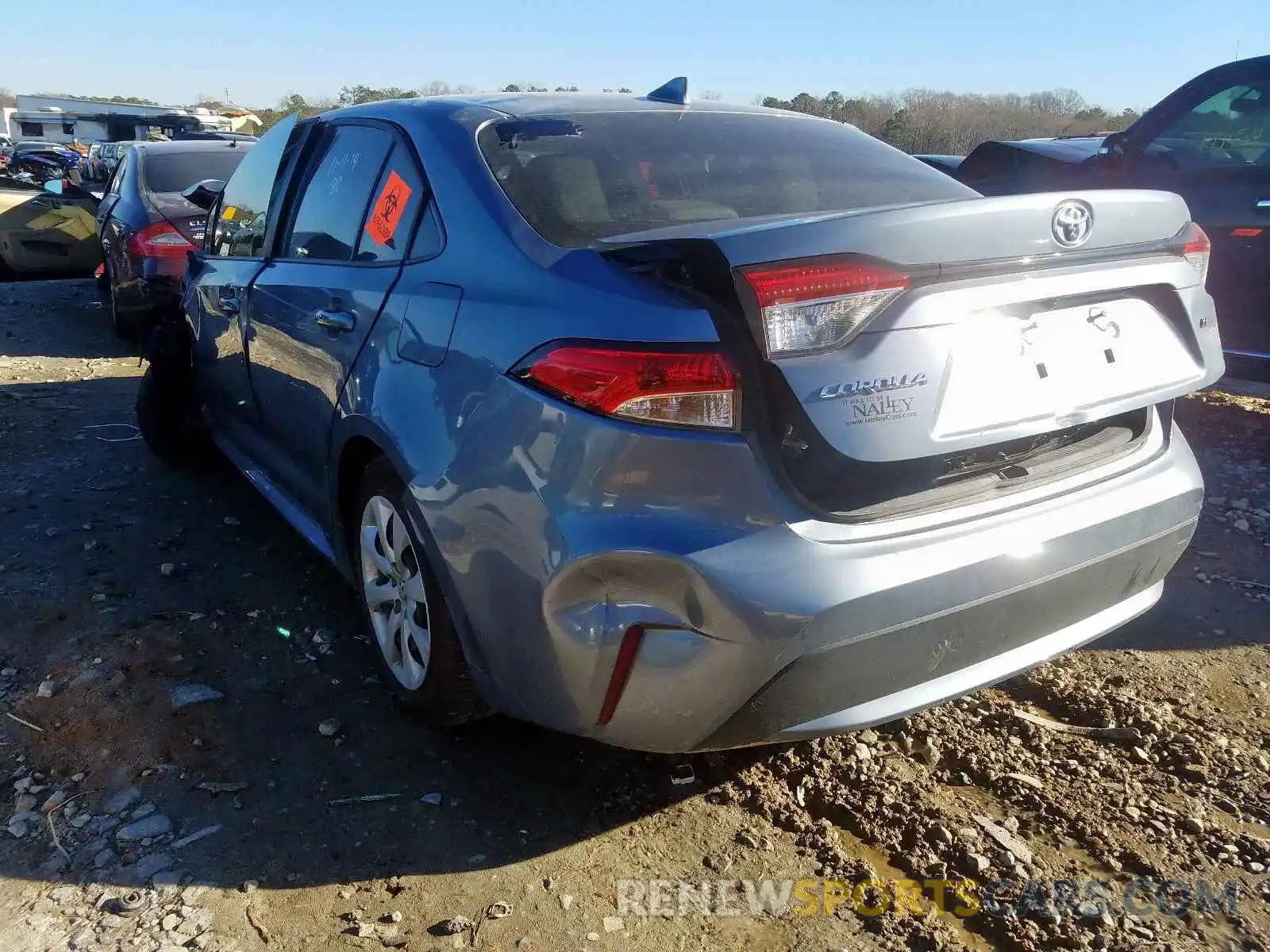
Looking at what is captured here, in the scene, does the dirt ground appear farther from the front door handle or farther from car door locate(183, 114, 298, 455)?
the front door handle

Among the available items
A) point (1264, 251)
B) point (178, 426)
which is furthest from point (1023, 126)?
point (178, 426)

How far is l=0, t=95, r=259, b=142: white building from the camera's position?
29906 millimetres

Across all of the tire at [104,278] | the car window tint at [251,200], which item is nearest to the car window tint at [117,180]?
the tire at [104,278]

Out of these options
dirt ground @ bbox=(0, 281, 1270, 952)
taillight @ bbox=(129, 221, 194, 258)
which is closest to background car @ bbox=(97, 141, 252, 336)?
taillight @ bbox=(129, 221, 194, 258)

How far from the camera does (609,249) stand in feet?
6.75

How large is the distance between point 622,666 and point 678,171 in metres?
1.40

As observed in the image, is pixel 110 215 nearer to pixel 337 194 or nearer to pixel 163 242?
pixel 163 242

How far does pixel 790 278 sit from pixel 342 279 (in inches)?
61.4

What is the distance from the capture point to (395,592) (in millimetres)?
2727

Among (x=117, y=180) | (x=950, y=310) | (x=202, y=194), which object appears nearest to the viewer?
(x=950, y=310)

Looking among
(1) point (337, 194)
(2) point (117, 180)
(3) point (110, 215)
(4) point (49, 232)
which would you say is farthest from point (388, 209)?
(4) point (49, 232)

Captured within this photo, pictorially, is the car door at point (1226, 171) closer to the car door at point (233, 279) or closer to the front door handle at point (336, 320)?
the front door handle at point (336, 320)

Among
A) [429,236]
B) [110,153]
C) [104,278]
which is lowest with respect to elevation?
[104,278]

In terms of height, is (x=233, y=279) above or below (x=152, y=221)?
above
